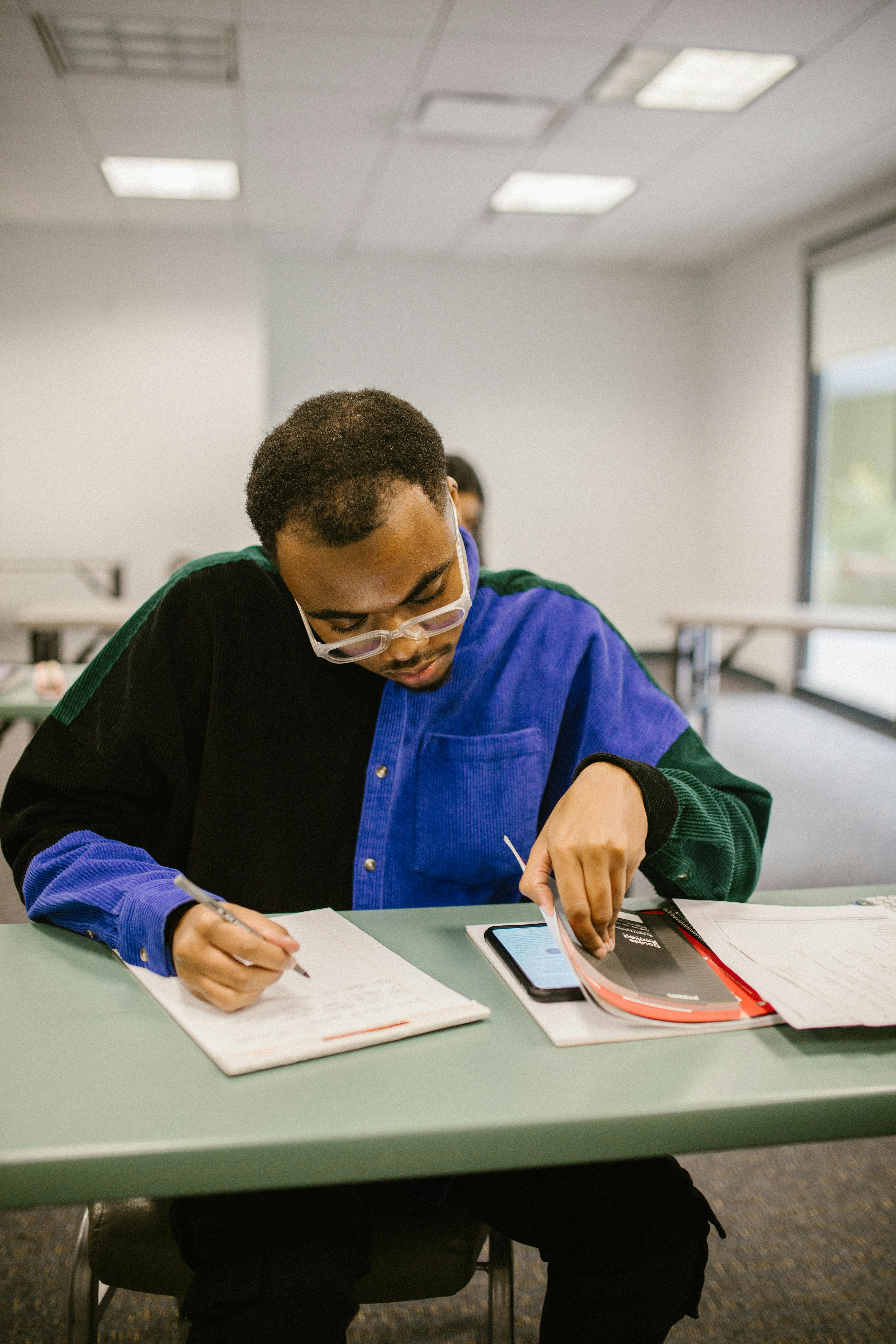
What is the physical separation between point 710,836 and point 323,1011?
17.1 inches

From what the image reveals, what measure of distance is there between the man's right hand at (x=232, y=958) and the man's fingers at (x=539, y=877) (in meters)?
0.22

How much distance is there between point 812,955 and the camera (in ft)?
2.69

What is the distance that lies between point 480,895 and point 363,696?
0.90ft

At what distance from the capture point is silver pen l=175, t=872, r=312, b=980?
715 millimetres

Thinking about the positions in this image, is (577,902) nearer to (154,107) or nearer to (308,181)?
(154,107)

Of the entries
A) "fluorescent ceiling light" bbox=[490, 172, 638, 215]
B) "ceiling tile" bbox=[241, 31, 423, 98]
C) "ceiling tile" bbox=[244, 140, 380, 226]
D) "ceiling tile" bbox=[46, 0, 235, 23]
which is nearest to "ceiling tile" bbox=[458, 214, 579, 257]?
"fluorescent ceiling light" bbox=[490, 172, 638, 215]

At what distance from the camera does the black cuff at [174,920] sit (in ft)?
2.54

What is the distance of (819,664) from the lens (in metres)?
5.82

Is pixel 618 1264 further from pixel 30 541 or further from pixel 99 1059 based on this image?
pixel 30 541

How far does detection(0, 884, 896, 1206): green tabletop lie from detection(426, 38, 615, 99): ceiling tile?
3728 mm

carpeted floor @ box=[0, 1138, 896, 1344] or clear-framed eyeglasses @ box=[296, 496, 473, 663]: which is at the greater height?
clear-framed eyeglasses @ box=[296, 496, 473, 663]

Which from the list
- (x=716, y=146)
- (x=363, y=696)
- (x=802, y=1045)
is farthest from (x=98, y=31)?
(x=802, y=1045)

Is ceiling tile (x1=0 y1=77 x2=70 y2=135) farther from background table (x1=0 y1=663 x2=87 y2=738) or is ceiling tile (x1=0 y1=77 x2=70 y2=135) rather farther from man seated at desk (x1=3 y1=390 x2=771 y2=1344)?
man seated at desk (x1=3 y1=390 x2=771 y2=1344)

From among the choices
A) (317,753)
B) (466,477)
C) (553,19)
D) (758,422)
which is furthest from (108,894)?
(758,422)
